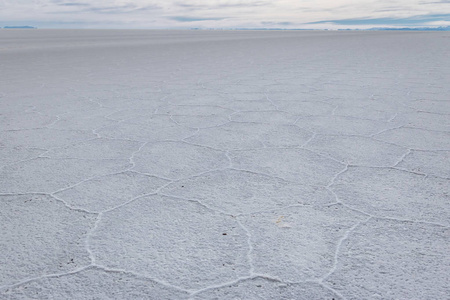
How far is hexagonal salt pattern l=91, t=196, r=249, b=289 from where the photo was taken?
0.96 m

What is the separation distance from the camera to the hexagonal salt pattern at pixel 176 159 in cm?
162

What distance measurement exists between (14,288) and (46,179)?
70 cm

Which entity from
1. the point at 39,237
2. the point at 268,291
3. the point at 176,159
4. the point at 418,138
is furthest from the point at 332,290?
the point at 418,138

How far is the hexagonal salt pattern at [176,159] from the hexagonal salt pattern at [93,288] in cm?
65

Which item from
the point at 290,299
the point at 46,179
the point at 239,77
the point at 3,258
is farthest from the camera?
the point at 239,77

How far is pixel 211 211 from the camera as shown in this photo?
1267 millimetres

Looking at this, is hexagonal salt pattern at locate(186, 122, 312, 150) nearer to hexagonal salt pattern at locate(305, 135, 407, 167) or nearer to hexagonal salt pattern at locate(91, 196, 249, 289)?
hexagonal salt pattern at locate(305, 135, 407, 167)

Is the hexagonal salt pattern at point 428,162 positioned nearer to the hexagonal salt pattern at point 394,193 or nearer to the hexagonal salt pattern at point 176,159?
the hexagonal salt pattern at point 394,193

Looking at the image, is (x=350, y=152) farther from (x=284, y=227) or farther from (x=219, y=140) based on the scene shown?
(x=284, y=227)

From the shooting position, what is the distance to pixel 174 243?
3.55ft

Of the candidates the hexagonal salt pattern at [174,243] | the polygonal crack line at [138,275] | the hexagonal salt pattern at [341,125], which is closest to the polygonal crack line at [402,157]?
the hexagonal salt pattern at [341,125]

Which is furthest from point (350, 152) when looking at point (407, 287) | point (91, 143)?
point (91, 143)

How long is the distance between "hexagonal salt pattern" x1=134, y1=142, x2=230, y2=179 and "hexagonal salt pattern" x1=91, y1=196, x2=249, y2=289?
0.29 metres

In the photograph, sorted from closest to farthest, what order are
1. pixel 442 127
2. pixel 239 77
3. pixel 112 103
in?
pixel 442 127
pixel 112 103
pixel 239 77
